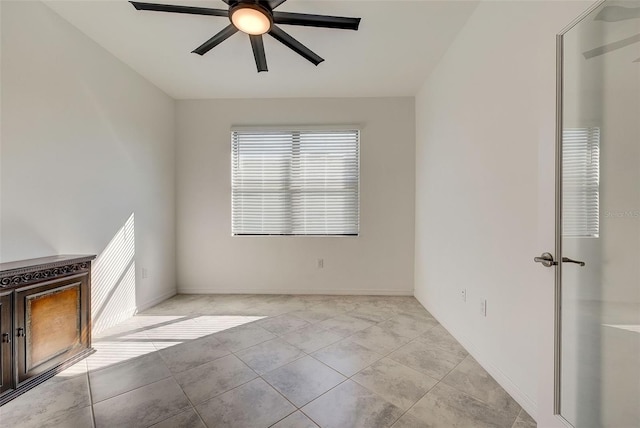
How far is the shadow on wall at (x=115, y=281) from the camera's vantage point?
244 centimetres

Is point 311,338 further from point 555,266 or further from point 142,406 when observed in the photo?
point 555,266

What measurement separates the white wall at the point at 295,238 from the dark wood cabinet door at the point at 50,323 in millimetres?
1655

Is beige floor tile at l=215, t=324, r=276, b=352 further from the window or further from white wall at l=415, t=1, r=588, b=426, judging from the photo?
white wall at l=415, t=1, r=588, b=426

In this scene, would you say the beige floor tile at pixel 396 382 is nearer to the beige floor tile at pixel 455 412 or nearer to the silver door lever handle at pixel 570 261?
the beige floor tile at pixel 455 412

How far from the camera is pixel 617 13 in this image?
40.1 inches

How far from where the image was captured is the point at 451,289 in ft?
8.01

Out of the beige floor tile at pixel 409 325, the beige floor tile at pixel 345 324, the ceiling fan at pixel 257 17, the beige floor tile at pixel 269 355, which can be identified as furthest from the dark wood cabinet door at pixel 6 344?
the beige floor tile at pixel 409 325

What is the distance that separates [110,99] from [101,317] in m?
2.19

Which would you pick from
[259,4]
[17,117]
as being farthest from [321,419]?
[17,117]

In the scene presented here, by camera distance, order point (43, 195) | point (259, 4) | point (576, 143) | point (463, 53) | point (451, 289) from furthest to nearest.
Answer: point (451, 289), point (463, 53), point (43, 195), point (259, 4), point (576, 143)

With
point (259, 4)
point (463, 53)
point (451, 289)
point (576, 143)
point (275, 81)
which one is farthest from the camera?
point (275, 81)

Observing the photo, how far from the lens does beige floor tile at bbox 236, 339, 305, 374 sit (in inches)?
75.5

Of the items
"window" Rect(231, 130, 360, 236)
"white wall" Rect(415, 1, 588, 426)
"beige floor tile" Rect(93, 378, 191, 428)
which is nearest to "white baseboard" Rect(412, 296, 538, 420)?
"white wall" Rect(415, 1, 588, 426)

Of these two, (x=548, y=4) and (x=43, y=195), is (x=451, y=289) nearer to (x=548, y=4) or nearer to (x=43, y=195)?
(x=548, y=4)
